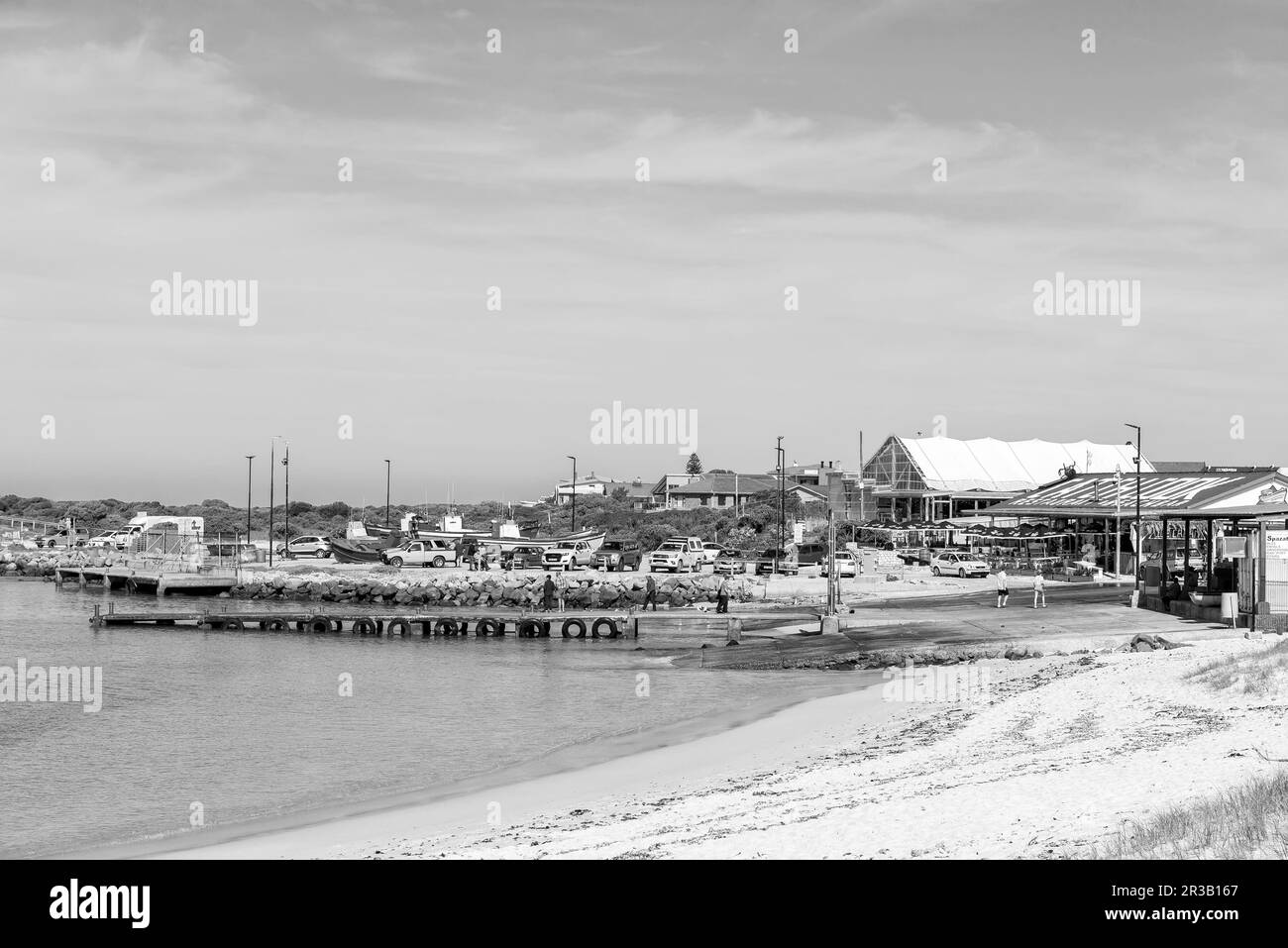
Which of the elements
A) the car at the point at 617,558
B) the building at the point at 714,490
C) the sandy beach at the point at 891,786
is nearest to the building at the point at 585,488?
the building at the point at 714,490

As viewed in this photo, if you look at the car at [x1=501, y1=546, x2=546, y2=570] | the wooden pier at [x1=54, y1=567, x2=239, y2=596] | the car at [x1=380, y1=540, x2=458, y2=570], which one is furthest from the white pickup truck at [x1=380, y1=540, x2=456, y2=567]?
the wooden pier at [x1=54, y1=567, x2=239, y2=596]

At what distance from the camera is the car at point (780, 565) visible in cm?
7625

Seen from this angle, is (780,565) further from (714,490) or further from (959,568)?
(714,490)

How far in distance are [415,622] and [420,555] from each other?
3503 cm

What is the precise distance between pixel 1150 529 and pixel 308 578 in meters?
53.4

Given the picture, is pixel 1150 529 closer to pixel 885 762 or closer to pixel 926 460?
pixel 926 460

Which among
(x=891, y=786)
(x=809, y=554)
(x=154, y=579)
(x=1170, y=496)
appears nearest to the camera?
(x=891, y=786)

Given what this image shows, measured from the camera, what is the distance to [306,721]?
33.4m

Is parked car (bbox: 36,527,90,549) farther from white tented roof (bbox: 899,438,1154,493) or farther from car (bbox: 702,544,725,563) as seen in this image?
white tented roof (bbox: 899,438,1154,493)

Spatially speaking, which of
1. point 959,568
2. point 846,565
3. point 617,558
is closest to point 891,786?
point 846,565

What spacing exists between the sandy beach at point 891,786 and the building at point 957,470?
90.9 meters

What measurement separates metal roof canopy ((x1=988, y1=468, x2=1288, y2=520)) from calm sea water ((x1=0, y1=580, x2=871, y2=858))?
578 inches
